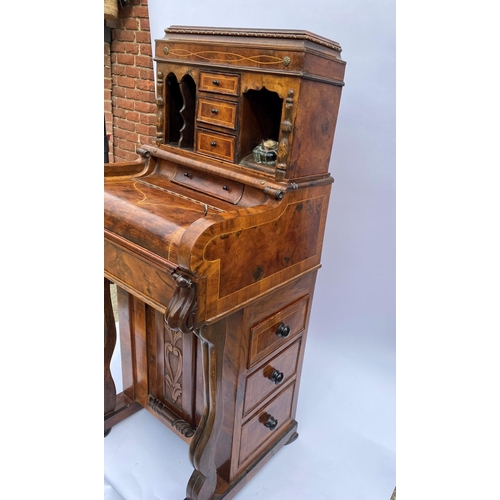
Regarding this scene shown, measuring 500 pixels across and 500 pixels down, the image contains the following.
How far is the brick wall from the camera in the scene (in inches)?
120

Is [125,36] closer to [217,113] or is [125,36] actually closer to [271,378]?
[217,113]

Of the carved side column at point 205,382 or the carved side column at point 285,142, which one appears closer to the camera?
the carved side column at point 205,382

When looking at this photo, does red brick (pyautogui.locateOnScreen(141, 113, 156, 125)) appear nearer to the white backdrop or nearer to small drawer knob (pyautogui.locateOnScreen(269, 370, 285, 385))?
the white backdrop

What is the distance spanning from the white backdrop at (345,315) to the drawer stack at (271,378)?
212 millimetres

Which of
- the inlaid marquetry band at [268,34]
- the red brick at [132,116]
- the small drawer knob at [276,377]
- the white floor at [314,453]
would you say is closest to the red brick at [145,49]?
the red brick at [132,116]

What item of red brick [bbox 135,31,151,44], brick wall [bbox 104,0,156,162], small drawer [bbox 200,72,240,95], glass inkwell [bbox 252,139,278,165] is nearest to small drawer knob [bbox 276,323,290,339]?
glass inkwell [bbox 252,139,278,165]

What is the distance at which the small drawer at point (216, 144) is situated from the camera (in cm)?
166

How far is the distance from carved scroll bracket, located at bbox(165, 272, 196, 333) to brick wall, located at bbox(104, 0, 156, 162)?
86.8 inches

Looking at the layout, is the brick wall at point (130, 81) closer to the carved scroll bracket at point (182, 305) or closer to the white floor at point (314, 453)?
the white floor at point (314, 453)

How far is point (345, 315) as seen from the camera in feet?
8.98

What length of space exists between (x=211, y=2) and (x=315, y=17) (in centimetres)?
73

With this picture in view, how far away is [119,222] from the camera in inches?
56.9
